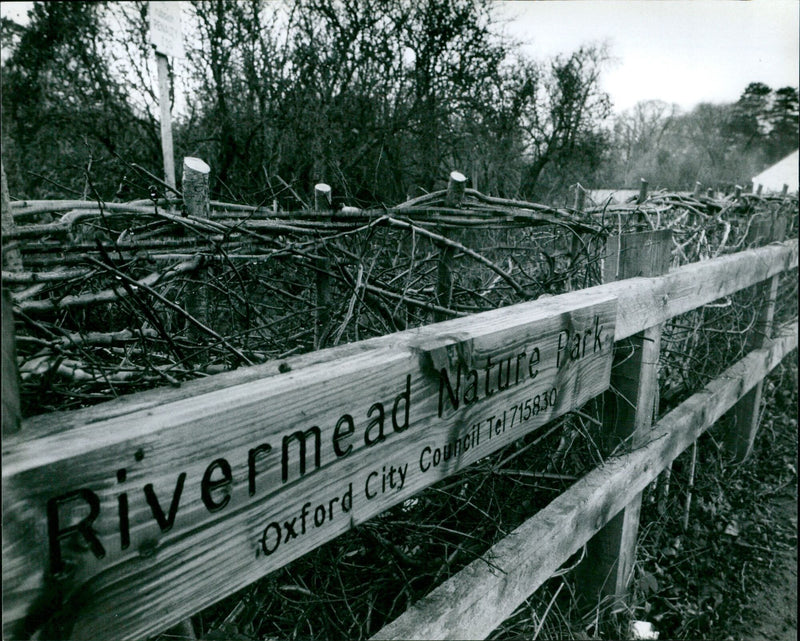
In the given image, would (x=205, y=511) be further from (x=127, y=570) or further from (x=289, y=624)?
(x=289, y=624)

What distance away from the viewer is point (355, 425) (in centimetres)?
108

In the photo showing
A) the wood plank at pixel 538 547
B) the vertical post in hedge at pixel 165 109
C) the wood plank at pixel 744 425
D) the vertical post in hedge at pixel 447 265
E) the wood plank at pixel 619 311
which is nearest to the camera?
the wood plank at pixel 619 311

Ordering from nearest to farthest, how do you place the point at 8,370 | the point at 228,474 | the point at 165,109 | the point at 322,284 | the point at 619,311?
the point at 8,370, the point at 228,474, the point at 619,311, the point at 322,284, the point at 165,109

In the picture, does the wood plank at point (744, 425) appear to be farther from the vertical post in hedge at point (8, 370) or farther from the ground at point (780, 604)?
the vertical post in hedge at point (8, 370)

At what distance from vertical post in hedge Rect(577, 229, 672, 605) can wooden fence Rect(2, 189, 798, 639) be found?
0.42 meters

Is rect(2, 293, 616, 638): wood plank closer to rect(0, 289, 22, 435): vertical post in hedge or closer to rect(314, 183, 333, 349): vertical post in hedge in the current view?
rect(0, 289, 22, 435): vertical post in hedge

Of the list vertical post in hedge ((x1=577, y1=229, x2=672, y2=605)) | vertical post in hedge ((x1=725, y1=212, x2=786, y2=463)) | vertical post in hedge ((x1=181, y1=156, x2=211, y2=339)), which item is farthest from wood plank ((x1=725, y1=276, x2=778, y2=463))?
vertical post in hedge ((x1=181, y1=156, x2=211, y2=339))

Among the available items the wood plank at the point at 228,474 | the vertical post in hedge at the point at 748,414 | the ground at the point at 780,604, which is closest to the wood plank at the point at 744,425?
the vertical post in hedge at the point at 748,414

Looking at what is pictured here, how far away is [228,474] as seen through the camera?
90 cm

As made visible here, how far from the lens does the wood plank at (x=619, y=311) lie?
85 centimetres

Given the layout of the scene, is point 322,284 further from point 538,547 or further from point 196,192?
point 538,547

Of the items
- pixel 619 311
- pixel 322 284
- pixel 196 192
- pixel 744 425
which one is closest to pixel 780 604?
pixel 744 425

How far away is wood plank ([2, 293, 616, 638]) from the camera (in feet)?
2.38

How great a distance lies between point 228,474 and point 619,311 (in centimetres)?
146
